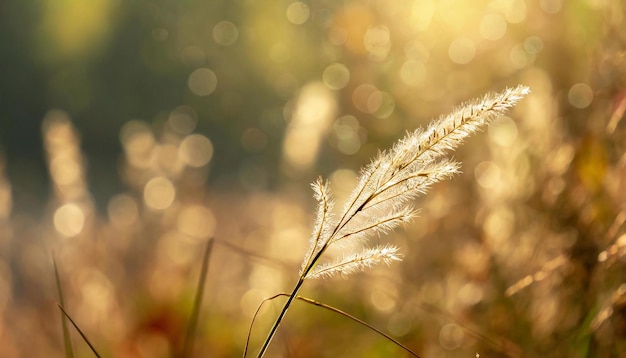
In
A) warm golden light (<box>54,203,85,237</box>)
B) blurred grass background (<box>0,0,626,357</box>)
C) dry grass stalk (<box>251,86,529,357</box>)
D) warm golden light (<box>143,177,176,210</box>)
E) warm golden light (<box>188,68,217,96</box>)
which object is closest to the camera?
dry grass stalk (<box>251,86,529,357</box>)

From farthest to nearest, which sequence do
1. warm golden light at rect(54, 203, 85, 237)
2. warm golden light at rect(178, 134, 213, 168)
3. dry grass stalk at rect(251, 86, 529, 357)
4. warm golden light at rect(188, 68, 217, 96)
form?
warm golden light at rect(188, 68, 217, 96), warm golden light at rect(178, 134, 213, 168), warm golden light at rect(54, 203, 85, 237), dry grass stalk at rect(251, 86, 529, 357)

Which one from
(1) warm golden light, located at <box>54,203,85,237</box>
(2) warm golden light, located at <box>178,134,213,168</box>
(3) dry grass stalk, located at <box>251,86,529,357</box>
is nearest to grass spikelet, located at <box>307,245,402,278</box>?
(3) dry grass stalk, located at <box>251,86,529,357</box>

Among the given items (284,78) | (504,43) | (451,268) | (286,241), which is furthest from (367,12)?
(284,78)

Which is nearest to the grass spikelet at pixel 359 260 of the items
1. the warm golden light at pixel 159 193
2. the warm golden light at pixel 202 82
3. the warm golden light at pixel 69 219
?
the warm golden light at pixel 69 219

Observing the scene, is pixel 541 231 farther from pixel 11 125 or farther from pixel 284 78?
pixel 11 125

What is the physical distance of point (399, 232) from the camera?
9.50 feet

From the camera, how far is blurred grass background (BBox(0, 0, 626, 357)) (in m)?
1.54

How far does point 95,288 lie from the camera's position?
6.45 ft

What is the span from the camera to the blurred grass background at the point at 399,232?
154cm

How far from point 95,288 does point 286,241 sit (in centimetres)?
61

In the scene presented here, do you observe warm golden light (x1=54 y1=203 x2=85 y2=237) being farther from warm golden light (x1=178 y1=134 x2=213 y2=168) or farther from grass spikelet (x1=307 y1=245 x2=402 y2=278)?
grass spikelet (x1=307 y1=245 x2=402 y2=278)

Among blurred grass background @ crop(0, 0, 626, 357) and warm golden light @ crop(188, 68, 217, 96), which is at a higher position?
warm golden light @ crop(188, 68, 217, 96)

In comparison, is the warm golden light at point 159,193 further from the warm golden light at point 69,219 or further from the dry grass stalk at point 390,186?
the dry grass stalk at point 390,186

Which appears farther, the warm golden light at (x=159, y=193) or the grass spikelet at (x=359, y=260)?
the warm golden light at (x=159, y=193)
